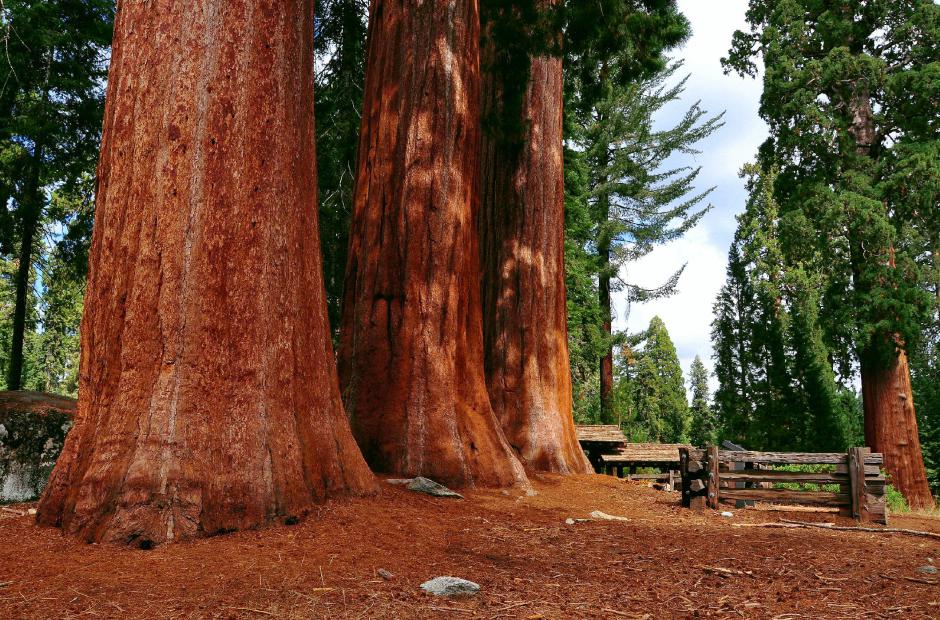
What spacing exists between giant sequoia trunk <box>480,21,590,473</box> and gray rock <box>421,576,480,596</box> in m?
6.61

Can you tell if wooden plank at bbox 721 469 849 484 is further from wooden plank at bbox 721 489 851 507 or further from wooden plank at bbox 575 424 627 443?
wooden plank at bbox 575 424 627 443

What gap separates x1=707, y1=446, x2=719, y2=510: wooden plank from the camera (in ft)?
28.1

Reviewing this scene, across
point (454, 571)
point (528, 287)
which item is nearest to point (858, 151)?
point (528, 287)

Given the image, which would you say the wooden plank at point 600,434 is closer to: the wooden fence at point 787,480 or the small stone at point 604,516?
the wooden fence at point 787,480

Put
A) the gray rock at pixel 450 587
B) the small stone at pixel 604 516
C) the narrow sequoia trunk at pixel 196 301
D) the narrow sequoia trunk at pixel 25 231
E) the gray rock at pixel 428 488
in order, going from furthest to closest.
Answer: the narrow sequoia trunk at pixel 25 231, the small stone at pixel 604 516, the gray rock at pixel 428 488, the narrow sequoia trunk at pixel 196 301, the gray rock at pixel 450 587

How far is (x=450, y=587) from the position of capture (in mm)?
3631

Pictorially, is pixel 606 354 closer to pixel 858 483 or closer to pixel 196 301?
pixel 858 483

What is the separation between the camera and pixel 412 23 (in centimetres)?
804

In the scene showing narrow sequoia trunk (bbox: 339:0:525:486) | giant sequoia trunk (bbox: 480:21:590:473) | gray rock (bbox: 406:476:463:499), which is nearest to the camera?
gray rock (bbox: 406:476:463:499)

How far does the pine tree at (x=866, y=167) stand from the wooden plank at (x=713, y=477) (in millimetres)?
8456

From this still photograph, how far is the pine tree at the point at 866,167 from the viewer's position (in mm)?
15211

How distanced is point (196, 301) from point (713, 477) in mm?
6709

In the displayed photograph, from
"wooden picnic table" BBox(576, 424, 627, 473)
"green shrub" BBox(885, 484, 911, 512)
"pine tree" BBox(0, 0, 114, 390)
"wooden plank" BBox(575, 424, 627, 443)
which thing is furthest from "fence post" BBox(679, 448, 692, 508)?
"pine tree" BBox(0, 0, 114, 390)

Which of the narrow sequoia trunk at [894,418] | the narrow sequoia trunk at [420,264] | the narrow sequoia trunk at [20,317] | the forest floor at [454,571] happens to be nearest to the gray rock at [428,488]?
the forest floor at [454,571]
